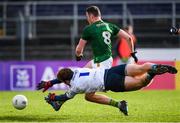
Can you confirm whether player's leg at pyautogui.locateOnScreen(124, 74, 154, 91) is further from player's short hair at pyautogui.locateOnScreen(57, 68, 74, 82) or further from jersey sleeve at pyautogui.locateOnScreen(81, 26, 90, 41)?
jersey sleeve at pyautogui.locateOnScreen(81, 26, 90, 41)

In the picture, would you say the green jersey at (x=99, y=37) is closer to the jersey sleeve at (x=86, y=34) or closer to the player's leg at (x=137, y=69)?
the jersey sleeve at (x=86, y=34)

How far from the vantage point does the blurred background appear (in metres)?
28.9

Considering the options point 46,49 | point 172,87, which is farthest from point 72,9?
point 172,87

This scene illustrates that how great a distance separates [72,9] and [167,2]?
4.67 metres

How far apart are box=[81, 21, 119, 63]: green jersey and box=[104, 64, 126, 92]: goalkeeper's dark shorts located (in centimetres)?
121

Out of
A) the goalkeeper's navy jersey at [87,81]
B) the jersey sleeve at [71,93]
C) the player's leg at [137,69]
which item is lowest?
the jersey sleeve at [71,93]

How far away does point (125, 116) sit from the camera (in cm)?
1325

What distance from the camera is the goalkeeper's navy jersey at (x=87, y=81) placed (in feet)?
41.9

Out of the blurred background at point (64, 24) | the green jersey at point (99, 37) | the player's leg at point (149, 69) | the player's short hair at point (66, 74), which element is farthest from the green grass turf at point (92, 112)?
the blurred background at point (64, 24)

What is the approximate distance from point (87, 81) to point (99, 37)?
1460 millimetres

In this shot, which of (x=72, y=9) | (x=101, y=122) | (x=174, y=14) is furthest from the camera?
(x=72, y=9)

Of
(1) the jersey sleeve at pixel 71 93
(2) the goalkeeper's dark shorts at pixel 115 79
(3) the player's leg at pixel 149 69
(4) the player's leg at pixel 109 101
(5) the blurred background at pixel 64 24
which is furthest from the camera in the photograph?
(5) the blurred background at pixel 64 24

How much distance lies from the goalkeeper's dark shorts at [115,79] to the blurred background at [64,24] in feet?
48.3

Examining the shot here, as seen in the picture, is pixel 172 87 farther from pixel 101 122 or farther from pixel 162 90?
pixel 101 122
